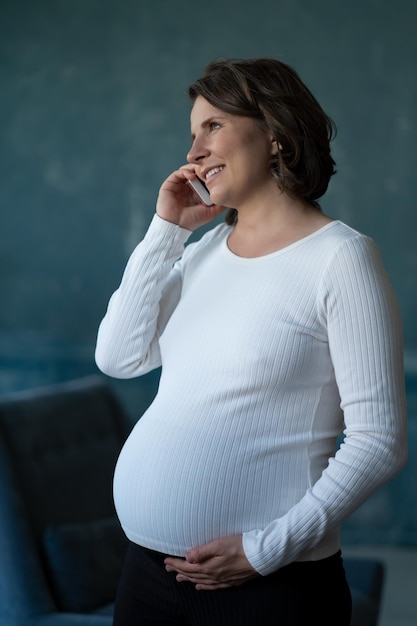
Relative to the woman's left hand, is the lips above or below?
above

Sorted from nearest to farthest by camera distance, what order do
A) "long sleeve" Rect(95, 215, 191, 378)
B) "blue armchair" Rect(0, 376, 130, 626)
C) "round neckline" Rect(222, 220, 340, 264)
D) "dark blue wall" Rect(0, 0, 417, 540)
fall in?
"round neckline" Rect(222, 220, 340, 264)
"long sleeve" Rect(95, 215, 191, 378)
"blue armchair" Rect(0, 376, 130, 626)
"dark blue wall" Rect(0, 0, 417, 540)

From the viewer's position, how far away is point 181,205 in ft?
5.14

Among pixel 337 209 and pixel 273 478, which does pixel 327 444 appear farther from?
pixel 337 209

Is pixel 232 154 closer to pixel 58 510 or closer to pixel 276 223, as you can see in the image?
pixel 276 223

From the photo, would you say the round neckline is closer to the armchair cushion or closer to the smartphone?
the smartphone

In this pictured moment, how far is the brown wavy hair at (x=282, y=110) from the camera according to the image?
130 centimetres

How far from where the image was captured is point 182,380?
129cm

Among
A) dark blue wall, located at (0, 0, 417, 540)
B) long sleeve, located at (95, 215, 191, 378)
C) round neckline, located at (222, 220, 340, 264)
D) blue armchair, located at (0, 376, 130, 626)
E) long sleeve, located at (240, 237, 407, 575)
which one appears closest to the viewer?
long sleeve, located at (240, 237, 407, 575)

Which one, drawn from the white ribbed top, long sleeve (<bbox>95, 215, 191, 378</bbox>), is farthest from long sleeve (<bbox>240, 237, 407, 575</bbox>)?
long sleeve (<bbox>95, 215, 191, 378</bbox>)

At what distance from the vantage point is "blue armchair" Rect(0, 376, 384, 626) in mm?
2000

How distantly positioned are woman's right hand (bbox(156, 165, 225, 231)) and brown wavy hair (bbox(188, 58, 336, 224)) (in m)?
Result: 0.22

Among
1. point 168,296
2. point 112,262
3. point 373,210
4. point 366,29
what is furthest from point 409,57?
point 168,296

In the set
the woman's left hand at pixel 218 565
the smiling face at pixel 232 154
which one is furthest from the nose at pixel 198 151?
the woman's left hand at pixel 218 565

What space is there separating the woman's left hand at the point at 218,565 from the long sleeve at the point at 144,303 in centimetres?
41
